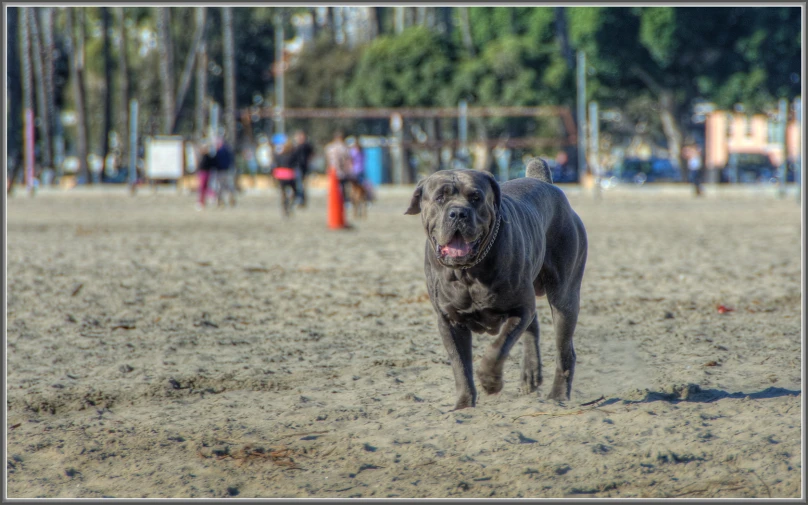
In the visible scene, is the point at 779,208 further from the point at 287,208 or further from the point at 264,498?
the point at 264,498

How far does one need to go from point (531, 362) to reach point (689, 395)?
2.75 ft

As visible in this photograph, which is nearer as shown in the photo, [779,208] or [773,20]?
[779,208]

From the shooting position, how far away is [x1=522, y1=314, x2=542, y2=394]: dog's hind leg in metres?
5.80

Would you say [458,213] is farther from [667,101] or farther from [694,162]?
[667,101]

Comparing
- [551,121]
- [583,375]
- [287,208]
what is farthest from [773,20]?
[583,375]

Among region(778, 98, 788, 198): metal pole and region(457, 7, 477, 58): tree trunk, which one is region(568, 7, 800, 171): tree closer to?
region(457, 7, 477, 58): tree trunk

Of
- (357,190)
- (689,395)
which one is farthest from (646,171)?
(689,395)

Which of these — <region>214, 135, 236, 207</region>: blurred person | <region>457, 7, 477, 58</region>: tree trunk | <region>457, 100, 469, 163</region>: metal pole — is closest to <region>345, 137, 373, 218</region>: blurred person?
<region>214, 135, 236, 207</region>: blurred person

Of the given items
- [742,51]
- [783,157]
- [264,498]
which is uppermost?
[742,51]

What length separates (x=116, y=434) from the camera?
17.0ft

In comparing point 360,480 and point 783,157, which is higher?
point 783,157

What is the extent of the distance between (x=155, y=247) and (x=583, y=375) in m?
9.55

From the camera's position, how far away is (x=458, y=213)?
4730 millimetres

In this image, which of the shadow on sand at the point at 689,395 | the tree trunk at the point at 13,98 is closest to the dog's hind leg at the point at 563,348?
the shadow on sand at the point at 689,395
